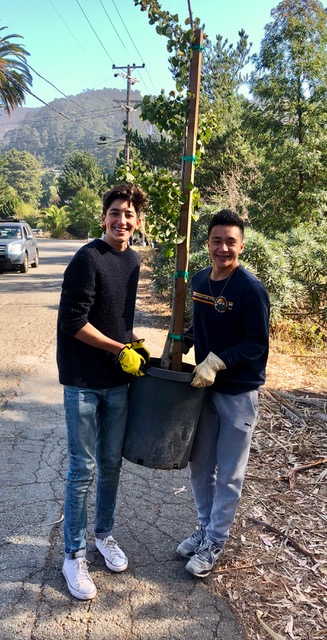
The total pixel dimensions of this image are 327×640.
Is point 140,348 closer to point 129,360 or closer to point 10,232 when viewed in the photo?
point 129,360

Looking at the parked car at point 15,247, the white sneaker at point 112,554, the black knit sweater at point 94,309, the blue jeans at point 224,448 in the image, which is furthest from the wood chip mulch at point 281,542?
the parked car at point 15,247

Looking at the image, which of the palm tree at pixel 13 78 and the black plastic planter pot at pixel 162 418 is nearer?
the black plastic planter pot at pixel 162 418

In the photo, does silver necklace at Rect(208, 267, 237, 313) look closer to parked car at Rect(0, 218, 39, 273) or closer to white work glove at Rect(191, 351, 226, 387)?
white work glove at Rect(191, 351, 226, 387)

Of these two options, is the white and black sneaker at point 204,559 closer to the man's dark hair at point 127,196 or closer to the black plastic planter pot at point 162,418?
the black plastic planter pot at point 162,418

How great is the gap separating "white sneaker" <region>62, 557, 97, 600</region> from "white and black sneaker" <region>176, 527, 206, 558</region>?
0.57 m

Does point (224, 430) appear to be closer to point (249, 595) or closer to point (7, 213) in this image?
point (249, 595)


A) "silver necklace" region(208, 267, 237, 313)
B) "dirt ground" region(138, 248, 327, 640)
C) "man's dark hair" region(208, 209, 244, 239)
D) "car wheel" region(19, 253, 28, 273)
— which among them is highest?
"man's dark hair" region(208, 209, 244, 239)

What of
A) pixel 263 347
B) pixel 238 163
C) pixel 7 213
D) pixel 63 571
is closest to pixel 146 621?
pixel 63 571

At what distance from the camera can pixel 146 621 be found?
251 centimetres

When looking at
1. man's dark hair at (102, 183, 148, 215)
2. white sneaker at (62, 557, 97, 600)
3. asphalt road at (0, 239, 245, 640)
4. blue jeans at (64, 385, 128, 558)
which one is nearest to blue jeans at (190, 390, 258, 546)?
asphalt road at (0, 239, 245, 640)

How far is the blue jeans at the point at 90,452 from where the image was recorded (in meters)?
2.61

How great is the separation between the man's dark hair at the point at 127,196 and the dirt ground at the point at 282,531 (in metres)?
2.07

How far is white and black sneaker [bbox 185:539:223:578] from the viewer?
2816 mm

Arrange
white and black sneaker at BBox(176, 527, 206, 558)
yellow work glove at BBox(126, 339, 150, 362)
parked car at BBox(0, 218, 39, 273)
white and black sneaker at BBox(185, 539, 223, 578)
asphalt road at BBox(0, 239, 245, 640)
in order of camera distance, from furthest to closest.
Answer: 1. parked car at BBox(0, 218, 39, 273)
2. white and black sneaker at BBox(176, 527, 206, 558)
3. white and black sneaker at BBox(185, 539, 223, 578)
4. yellow work glove at BBox(126, 339, 150, 362)
5. asphalt road at BBox(0, 239, 245, 640)
